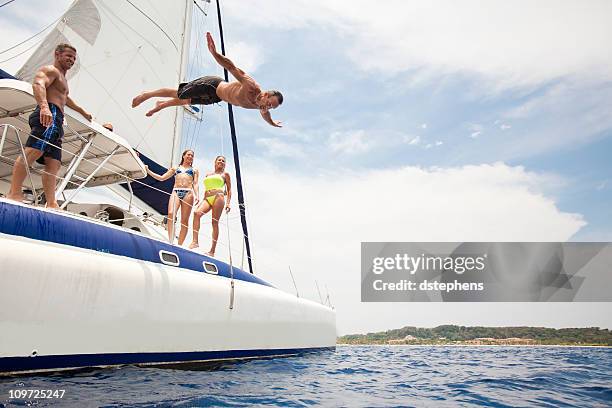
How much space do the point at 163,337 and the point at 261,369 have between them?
162 centimetres

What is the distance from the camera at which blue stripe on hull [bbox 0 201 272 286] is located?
3.78 m

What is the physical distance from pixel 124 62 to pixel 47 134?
6.82 meters

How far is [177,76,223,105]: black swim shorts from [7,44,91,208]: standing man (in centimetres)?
160

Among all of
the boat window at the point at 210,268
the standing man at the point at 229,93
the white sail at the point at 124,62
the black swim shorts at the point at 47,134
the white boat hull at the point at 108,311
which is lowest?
the white boat hull at the point at 108,311

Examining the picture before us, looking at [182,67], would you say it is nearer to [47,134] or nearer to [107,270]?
[47,134]

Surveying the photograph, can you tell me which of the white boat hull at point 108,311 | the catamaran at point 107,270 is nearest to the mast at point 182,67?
the catamaran at point 107,270

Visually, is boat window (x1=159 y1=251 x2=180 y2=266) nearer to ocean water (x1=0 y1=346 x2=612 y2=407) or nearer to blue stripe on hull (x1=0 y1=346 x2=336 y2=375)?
blue stripe on hull (x1=0 y1=346 x2=336 y2=375)

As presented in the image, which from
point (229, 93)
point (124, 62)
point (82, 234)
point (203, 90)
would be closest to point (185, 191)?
point (203, 90)

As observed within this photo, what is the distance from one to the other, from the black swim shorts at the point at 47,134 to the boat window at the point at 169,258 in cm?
170

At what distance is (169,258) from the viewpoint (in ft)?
18.4

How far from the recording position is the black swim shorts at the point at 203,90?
19.1ft

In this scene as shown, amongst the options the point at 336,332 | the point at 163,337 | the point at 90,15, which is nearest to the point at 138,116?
the point at 90,15

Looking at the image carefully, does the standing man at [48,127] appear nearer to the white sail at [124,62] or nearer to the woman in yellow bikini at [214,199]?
the woman in yellow bikini at [214,199]

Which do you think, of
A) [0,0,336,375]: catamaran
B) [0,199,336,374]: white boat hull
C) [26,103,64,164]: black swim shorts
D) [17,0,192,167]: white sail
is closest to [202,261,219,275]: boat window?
[0,0,336,375]: catamaran
